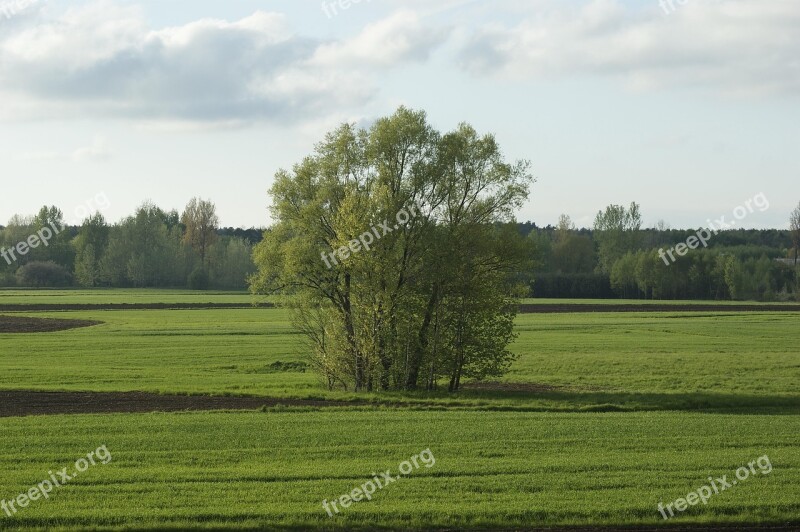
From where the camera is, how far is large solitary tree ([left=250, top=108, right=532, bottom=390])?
3809 cm

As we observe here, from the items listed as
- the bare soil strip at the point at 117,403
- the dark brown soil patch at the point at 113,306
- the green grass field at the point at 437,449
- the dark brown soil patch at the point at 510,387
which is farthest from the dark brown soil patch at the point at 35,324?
the dark brown soil patch at the point at 510,387

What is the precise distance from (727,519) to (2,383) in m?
33.0

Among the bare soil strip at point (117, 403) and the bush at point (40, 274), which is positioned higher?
the bush at point (40, 274)

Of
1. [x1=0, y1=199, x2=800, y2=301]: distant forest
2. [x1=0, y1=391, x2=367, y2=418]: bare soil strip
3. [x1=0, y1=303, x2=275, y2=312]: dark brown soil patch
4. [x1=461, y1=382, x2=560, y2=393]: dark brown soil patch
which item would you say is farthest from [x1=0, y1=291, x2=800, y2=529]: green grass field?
[x1=0, y1=199, x2=800, y2=301]: distant forest

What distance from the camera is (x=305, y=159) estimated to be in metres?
41.7

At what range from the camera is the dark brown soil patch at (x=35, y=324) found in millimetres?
71500

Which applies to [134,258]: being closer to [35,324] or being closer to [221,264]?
[221,264]

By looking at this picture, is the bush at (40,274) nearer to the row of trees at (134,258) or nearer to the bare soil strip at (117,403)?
the row of trees at (134,258)

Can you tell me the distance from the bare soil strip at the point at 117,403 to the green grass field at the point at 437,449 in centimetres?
155

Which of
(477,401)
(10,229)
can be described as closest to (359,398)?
(477,401)

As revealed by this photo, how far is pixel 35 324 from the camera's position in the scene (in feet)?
253

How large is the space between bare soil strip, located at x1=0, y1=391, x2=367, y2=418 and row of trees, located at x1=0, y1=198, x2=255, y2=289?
436 ft

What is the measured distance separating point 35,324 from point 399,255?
5078 cm

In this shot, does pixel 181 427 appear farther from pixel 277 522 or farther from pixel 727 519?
pixel 727 519
